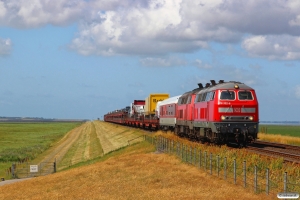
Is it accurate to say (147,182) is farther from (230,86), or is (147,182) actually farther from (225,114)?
(230,86)

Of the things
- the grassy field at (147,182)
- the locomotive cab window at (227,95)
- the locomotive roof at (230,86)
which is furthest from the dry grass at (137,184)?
the locomotive roof at (230,86)

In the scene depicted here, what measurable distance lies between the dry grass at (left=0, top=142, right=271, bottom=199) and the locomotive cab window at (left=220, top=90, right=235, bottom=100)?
17.7 feet

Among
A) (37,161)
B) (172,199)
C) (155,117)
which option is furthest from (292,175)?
(37,161)

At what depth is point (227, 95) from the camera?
36.0 metres

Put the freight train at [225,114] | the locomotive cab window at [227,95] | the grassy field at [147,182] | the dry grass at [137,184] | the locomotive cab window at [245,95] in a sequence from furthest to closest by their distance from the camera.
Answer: the locomotive cab window at [245,95]
the locomotive cab window at [227,95]
the freight train at [225,114]
the grassy field at [147,182]
the dry grass at [137,184]

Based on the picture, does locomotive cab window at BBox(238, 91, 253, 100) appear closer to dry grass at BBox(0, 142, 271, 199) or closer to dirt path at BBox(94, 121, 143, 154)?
dry grass at BBox(0, 142, 271, 199)

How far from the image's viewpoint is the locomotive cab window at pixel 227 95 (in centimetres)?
3591

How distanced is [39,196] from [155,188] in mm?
7010

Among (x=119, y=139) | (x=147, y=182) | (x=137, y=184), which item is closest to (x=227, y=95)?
(x=147, y=182)

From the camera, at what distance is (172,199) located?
21.6 m

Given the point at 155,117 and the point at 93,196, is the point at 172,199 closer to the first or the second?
the point at 93,196

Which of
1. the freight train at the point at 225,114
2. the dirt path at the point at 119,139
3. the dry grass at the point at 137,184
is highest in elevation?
the freight train at the point at 225,114

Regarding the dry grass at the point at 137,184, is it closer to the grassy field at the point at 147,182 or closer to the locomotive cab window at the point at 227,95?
the grassy field at the point at 147,182

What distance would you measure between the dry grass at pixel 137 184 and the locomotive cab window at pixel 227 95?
212 inches
